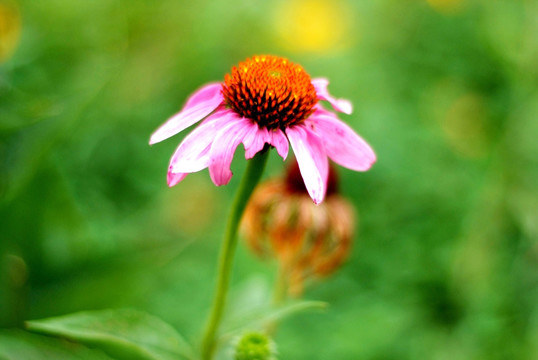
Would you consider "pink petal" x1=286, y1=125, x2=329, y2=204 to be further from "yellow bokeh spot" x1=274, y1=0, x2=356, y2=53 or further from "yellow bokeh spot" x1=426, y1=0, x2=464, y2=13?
"yellow bokeh spot" x1=426, y1=0, x2=464, y2=13

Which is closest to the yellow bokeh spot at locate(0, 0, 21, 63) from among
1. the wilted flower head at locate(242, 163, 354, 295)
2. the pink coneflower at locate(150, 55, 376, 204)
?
the wilted flower head at locate(242, 163, 354, 295)

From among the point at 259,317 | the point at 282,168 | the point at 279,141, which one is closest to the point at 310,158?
the point at 279,141

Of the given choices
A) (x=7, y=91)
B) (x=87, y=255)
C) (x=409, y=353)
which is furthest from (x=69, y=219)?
(x=409, y=353)

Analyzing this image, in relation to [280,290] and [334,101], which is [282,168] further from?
[334,101]

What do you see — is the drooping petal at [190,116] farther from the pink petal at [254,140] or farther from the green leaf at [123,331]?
the green leaf at [123,331]

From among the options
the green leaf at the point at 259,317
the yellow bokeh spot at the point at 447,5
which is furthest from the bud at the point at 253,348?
the yellow bokeh spot at the point at 447,5

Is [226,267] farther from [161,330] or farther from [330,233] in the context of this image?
[330,233]
